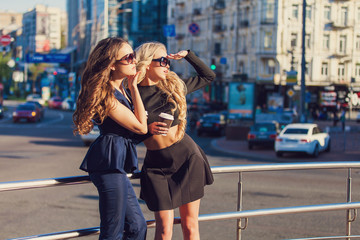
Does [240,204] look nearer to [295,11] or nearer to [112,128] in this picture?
[112,128]

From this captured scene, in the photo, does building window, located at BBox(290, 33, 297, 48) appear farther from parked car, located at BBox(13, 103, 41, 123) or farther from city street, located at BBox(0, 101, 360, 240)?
city street, located at BBox(0, 101, 360, 240)

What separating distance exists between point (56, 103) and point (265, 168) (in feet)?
217

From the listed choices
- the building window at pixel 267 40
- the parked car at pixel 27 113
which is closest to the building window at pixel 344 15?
the building window at pixel 267 40

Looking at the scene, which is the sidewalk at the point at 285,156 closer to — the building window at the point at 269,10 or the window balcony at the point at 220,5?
the building window at the point at 269,10

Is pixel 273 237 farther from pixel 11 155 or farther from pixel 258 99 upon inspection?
pixel 258 99

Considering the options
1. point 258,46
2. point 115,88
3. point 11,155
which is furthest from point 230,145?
point 258,46

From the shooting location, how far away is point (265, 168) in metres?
4.23

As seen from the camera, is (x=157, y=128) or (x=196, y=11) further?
(x=196, y=11)

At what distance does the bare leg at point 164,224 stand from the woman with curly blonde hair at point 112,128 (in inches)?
6.5

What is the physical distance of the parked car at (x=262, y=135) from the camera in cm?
2564

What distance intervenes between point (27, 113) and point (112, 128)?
4097 centimetres

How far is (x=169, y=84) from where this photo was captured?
366 centimetres

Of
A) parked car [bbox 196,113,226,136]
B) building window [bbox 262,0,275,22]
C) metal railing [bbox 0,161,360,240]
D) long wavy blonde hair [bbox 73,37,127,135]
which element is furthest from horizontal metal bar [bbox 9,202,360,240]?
building window [bbox 262,0,275,22]

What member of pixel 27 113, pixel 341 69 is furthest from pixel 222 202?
pixel 341 69
